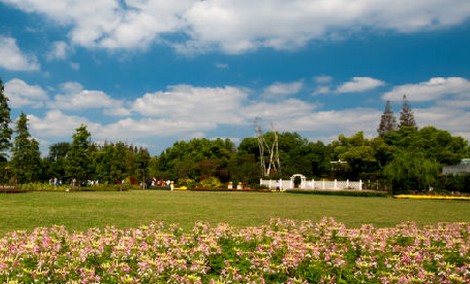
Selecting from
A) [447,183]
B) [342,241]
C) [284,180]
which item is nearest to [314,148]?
[284,180]

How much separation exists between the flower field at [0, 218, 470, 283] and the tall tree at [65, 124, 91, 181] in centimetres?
3801

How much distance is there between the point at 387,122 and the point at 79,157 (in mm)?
50456

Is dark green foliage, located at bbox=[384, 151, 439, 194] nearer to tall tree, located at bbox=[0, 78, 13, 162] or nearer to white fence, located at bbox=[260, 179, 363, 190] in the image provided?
white fence, located at bbox=[260, 179, 363, 190]

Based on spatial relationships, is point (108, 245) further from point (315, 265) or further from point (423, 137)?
point (423, 137)

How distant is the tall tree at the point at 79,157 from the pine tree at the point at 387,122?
4827cm

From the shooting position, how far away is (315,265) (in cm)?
464

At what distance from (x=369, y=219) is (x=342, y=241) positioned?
29.5 feet

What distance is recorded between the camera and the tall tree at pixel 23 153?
43562 mm

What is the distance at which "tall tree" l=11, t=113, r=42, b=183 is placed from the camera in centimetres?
4356

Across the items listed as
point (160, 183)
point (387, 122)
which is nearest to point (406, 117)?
point (387, 122)

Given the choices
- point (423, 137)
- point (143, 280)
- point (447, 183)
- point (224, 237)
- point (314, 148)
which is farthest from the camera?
point (314, 148)

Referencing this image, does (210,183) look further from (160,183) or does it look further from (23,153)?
(23,153)

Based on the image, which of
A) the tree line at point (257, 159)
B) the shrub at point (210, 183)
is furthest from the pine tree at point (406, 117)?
the shrub at point (210, 183)

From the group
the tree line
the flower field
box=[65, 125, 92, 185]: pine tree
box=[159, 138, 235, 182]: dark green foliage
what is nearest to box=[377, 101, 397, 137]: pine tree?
the tree line
